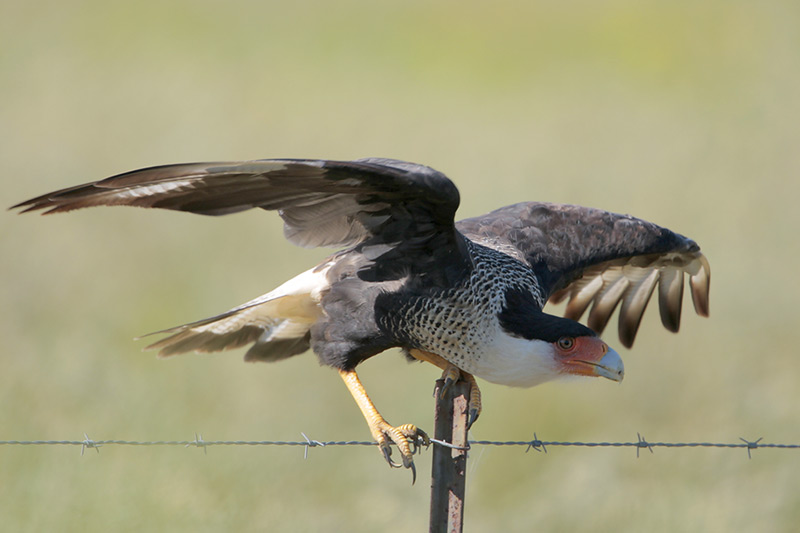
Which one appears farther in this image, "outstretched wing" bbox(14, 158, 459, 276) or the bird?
the bird

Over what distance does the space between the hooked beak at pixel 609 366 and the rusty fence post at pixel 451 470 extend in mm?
689

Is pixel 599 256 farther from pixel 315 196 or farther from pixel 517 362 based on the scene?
pixel 315 196

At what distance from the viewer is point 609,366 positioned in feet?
12.7

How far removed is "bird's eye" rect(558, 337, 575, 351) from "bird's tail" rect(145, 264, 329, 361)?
52.3 inches

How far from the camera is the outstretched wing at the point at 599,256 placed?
491 cm

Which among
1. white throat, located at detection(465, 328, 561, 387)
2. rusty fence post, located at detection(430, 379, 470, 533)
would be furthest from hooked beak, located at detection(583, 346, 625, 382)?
rusty fence post, located at detection(430, 379, 470, 533)

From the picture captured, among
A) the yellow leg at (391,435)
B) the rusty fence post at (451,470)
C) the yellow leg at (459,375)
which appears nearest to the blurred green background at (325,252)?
the yellow leg at (459,375)

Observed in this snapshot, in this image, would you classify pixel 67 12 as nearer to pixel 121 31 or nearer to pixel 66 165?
pixel 121 31

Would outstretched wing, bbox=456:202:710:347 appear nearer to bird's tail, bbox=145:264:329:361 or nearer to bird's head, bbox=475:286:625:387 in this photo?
bird's head, bbox=475:286:625:387

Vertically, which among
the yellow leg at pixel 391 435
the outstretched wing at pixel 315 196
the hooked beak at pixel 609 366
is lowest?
the yellow leg at pixel 391 435

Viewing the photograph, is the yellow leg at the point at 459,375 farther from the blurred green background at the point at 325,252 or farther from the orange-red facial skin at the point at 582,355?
the orange-red facial skin at the point at 582,355

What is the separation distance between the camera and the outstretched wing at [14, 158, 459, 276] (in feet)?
10.8

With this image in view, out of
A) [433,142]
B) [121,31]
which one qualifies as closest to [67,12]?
[121,31]

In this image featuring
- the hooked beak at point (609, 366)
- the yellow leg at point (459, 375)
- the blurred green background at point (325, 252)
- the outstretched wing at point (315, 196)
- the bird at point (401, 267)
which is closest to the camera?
the outstretched wing at point (315, 196)
